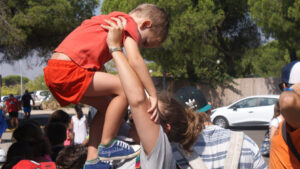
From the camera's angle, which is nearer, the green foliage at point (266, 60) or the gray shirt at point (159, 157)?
the gray shirt at point (159, 157)

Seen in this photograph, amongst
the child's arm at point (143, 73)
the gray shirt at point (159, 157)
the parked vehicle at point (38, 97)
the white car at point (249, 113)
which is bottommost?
the parked vehicle at point (38, 97)

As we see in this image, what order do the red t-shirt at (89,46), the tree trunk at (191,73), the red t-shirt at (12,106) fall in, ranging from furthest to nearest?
the tree trunk at (191,73) < the red t-shirt at (12,106) < the red t-shirt at (89,46)

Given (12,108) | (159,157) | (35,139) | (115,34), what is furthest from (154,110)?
(12,108)

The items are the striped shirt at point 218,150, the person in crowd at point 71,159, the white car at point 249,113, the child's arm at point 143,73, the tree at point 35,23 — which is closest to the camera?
the child's arm at point 143,73

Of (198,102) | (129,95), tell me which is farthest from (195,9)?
(129,95)

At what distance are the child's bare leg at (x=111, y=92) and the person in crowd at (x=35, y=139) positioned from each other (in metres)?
1.46

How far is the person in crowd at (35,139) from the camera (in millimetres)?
3406

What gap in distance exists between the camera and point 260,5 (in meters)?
17.5

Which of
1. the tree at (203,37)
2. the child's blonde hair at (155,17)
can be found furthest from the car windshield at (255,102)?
the child's blonde hair at (155,17)

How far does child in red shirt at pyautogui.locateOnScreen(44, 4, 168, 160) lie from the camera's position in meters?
2.13

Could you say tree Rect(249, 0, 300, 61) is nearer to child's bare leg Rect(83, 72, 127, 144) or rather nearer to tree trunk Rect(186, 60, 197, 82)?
tree trunk Rect(186, 60, 197, 82)

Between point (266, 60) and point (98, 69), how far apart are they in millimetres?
32182

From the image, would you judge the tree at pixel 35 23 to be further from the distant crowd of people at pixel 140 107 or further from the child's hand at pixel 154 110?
the child's hand at pixel 154 110

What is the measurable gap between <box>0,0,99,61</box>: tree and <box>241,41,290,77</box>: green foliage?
509 inches
